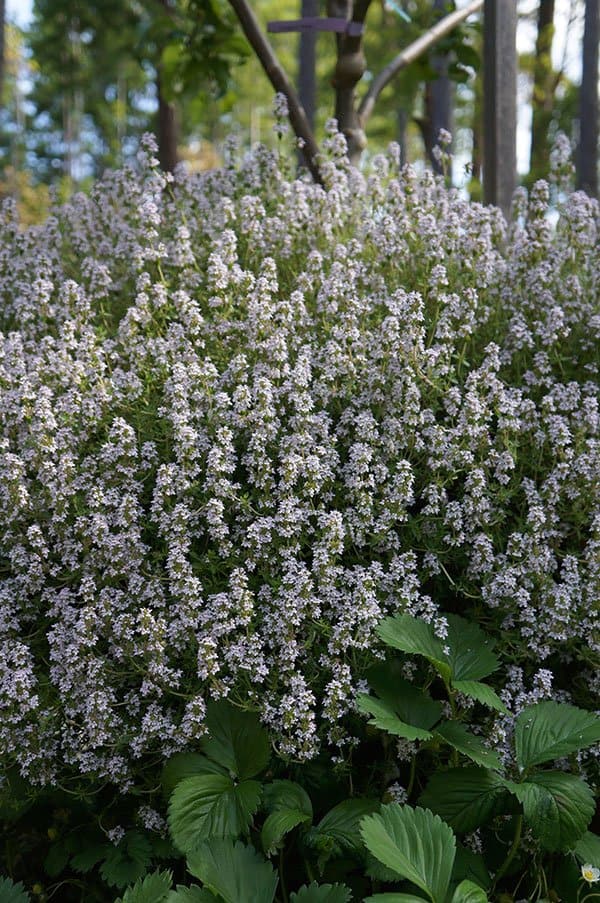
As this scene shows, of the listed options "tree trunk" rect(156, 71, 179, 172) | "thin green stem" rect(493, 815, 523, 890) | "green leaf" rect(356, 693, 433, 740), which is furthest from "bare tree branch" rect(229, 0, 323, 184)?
"tree trunk" rect(156, 71, 179, 172)

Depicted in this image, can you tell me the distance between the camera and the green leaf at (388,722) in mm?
2082

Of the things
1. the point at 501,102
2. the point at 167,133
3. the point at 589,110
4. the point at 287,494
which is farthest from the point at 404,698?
the point at 167,133

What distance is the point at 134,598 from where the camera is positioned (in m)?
2.54

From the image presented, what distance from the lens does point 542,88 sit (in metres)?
7.57

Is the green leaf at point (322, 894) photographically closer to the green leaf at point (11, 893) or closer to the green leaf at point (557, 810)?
the green leaf at point (557, 810)

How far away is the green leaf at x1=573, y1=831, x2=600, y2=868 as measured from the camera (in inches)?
88.1

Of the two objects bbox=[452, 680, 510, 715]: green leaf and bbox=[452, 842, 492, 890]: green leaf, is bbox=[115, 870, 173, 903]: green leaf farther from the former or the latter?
bbox=[452, 680, 510, 715]: green leaf

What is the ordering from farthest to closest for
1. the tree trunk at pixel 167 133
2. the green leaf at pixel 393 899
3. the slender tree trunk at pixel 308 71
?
the tree trunk at pixel 167 133 < the slender tree trunk at pixel 308 71 < the green leaf at pixel 393 899

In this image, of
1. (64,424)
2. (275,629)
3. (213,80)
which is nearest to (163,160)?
(213,80)

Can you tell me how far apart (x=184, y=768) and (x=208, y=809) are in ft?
0.43

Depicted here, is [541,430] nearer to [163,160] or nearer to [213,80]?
[213,80]

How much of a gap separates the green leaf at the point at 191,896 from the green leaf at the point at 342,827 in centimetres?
29

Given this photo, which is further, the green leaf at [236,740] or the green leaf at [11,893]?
the green leaf at [236,740]

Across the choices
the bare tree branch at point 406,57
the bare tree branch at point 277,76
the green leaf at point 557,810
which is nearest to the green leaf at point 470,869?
the green leaf at point 557,810
